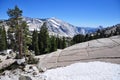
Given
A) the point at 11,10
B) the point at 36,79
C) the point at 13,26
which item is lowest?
the point at 36,79

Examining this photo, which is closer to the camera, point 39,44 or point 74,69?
point 74,69

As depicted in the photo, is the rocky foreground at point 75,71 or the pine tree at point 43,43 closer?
the rocky foreground at point 75,71

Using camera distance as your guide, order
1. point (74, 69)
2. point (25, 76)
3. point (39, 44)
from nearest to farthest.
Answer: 1. point (25, 76)
2. point (74, 69)
3. point (39, 44)

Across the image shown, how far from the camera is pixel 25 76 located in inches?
556

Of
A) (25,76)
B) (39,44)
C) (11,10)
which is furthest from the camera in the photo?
(39,44)

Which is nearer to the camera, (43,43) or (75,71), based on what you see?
(75,71)

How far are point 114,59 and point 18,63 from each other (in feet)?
36.3

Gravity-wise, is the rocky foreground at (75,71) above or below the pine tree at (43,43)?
below

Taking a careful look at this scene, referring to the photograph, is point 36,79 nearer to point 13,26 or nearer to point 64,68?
point 64,68

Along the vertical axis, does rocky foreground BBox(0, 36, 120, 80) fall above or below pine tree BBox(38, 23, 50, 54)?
below

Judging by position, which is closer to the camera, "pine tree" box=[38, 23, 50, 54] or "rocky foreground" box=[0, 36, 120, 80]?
"rocky foreground" box=[0, 36, 120, 80]

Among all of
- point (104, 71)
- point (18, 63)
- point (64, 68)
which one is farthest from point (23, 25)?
point (104, 71)

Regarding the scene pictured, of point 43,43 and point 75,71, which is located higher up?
point 43,43

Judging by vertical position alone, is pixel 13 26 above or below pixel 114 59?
above
